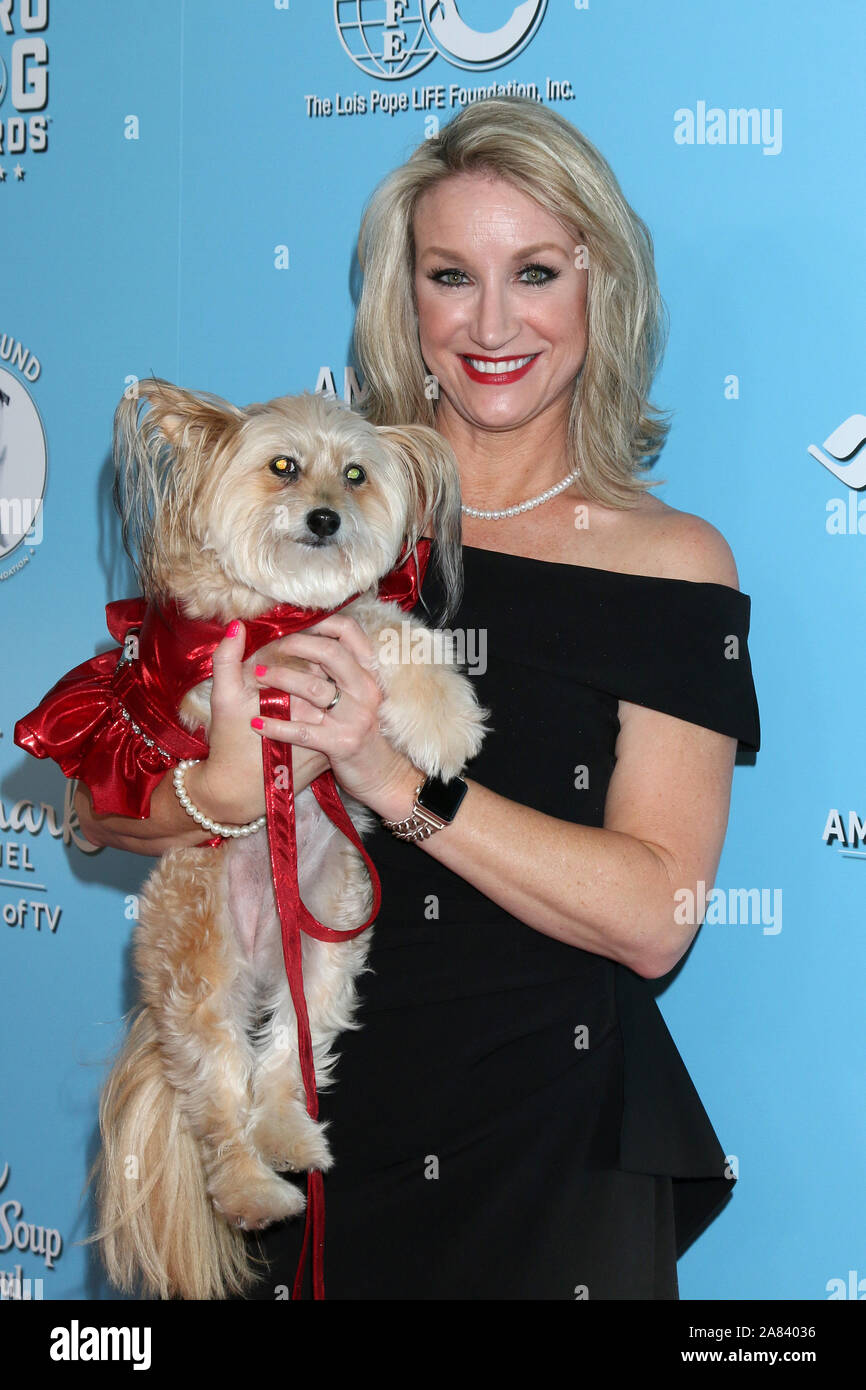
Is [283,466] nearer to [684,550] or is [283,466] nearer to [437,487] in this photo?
[437,487]

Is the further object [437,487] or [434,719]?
[437,487]

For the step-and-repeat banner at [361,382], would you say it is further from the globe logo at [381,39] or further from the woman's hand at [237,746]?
the woman's hand at [237,746]

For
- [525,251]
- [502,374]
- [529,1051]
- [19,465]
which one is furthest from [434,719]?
[19,465]

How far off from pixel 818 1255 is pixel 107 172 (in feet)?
9.57

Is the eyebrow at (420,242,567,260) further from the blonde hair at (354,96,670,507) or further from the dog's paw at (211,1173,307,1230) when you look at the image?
the dog's paw at (211,1173,307,1230)

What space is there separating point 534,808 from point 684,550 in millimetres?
495

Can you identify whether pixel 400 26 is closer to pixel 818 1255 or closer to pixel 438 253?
pixel 438 253

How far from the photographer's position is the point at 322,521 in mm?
1969

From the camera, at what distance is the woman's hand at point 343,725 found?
1.82 m

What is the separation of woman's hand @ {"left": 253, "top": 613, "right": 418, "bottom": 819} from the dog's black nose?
0.19m

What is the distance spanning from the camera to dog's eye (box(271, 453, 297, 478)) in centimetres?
197

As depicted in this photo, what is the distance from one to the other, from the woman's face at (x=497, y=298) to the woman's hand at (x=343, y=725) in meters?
0.60

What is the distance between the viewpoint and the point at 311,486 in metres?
2.01
